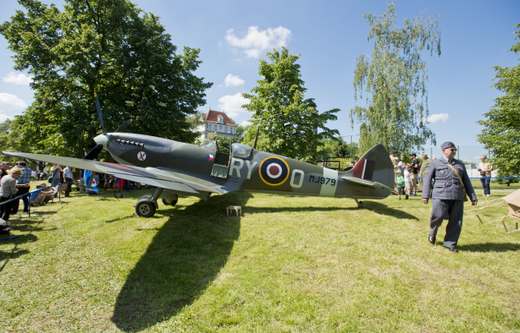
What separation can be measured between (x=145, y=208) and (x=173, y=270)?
10.6 ft

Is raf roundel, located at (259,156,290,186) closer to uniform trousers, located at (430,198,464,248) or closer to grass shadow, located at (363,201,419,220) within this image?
grass shadow, located at (363,201,419,220)

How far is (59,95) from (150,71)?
17.6 feet

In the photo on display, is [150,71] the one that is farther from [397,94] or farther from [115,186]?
[397,94]

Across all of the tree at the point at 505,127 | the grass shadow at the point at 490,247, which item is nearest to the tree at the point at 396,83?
the tree at the point at 505,127

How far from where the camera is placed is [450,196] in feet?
12.3

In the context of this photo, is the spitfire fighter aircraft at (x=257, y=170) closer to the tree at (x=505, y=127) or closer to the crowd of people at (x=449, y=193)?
the crowd of people at (x=449, y=193)

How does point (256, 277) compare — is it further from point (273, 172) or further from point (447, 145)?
point (447, 145)

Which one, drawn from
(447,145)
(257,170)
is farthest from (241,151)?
(447,145)

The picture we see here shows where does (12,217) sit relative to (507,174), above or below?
below

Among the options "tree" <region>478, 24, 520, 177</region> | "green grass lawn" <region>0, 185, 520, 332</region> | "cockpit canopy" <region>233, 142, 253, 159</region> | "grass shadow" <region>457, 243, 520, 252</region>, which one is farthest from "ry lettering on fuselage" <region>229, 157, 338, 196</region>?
"tree" <region>478, 24, 520, 177</region>

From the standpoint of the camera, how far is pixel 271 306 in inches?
94.3

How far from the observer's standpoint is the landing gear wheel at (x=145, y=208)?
5730mm

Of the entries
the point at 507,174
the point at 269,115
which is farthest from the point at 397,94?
the point at 269,115

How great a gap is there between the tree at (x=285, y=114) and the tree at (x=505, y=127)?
859 centimetres
